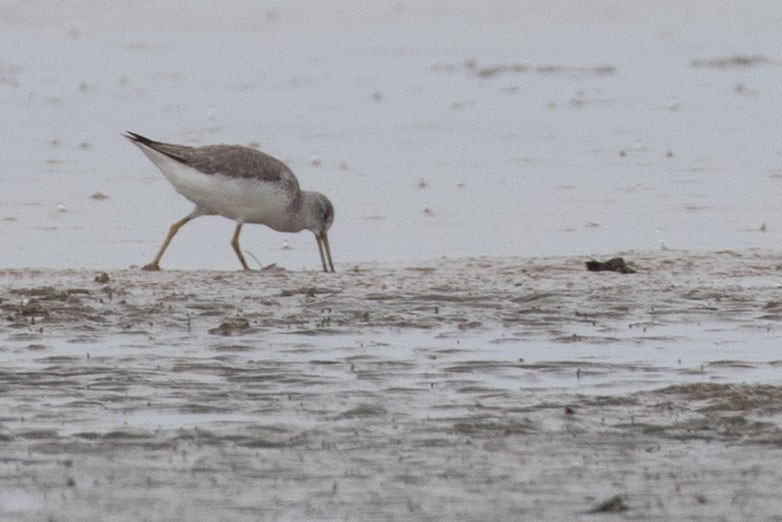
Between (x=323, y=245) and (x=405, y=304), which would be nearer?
(x=405, y=304)

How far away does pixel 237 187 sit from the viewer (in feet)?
43.1

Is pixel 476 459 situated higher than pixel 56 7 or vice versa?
pixel 56 7

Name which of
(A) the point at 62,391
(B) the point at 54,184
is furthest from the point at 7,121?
(A) the point at 62,391

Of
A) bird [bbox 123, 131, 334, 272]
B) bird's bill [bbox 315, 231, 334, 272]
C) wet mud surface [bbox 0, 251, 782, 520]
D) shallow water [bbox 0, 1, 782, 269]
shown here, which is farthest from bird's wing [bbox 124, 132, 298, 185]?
wet mud surface [bbox 0, 251, 782, 520]

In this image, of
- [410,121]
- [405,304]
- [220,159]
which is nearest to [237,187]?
[220,159]

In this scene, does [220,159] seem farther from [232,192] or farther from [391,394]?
[391,394]

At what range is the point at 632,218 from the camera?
1561cm

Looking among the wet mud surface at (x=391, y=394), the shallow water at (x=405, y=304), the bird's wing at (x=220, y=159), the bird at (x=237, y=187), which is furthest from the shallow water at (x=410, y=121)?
the wet mud surface at (x=391, y=394)

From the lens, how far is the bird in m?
13.1

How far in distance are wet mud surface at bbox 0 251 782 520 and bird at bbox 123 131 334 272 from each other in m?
0.86

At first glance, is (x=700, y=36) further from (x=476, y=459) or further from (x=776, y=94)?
(x=476, y=459)

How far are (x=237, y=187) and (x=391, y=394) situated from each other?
4825 millimetres

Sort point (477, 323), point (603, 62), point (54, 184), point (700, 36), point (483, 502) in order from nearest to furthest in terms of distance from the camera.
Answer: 1. point (483, 502)
2. point (477, 323)
3. point (54, 184)
4. point (603, 62)
5. point (700, 36)

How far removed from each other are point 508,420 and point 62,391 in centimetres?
211
